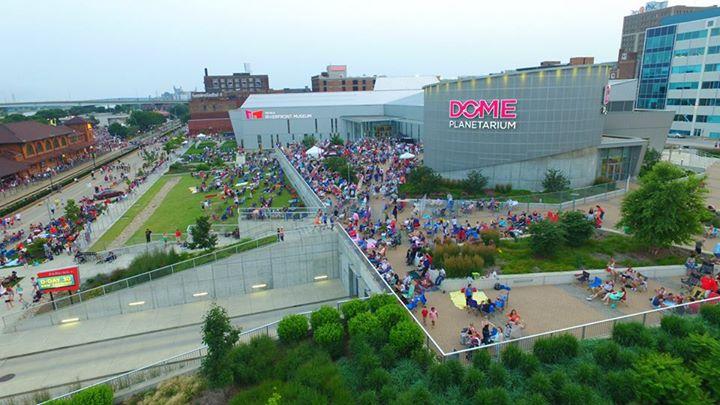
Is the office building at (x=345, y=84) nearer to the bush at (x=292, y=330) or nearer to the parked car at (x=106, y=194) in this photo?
the parked car at (x=106, y=194)

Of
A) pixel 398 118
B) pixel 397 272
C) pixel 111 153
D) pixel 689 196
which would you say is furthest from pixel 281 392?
pixel 111 153

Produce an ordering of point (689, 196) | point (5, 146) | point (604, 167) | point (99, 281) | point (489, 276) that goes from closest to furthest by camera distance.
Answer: point (489, 276) < point (689, 196) < point (99, 281) < point (604, 167) < point (5, 146)

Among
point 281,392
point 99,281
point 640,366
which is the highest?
point 640,366

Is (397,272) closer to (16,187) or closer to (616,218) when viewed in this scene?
(616,218)

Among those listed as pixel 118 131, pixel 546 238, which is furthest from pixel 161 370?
pixel 118 131

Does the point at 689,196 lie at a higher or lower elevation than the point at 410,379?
higher

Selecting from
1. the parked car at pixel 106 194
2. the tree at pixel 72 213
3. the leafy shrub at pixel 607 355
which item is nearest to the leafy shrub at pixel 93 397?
the leafy shrub at pixel 607 355
